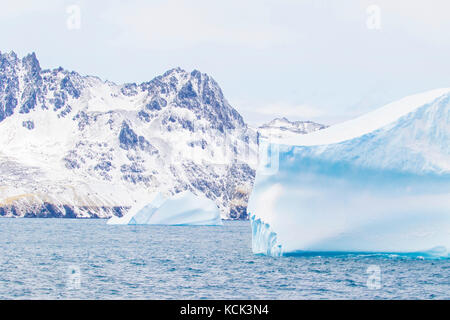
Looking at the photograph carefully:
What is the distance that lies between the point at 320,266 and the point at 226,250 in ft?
68.1

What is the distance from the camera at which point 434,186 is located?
45.0 metres

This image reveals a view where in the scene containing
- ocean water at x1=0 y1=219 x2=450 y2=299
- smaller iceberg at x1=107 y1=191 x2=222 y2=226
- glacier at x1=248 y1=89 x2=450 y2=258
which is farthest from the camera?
smaller iceberg at x1=107 y1=191 x2=222 y2=226

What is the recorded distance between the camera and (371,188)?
4562cm

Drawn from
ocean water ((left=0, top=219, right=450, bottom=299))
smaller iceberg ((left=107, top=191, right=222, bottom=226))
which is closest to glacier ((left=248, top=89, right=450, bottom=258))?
ocean water ((left=0, top=219, right=450, bottom=299))

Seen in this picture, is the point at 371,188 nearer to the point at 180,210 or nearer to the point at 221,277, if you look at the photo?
the point at 221,277

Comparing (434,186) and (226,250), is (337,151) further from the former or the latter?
(226,250)

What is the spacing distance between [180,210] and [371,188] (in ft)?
270

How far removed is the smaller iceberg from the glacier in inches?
2932

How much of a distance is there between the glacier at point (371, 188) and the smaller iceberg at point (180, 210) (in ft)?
244

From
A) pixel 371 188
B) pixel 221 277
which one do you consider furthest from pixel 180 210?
pixel 221 277

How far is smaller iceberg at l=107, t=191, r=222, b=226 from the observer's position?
124375mm

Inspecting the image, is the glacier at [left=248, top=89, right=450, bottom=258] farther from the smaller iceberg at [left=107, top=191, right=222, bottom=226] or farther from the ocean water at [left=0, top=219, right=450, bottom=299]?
the smaller iceberg at [left=107, top=191, right=222, bottom=226]

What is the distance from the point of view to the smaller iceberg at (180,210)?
124375 mm

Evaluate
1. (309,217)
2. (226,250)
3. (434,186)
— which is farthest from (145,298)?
(226,250)
